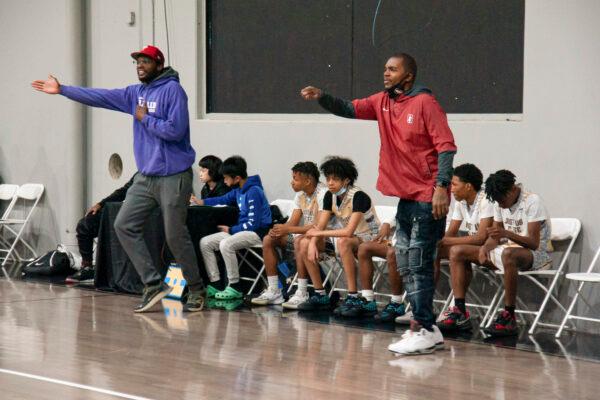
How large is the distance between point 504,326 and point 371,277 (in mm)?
1209

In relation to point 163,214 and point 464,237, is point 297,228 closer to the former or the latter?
point 163,214

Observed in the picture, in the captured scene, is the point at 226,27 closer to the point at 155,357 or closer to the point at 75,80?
the point at 75,80

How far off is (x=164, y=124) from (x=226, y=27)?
8.27 ft

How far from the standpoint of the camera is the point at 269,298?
8.31 meters

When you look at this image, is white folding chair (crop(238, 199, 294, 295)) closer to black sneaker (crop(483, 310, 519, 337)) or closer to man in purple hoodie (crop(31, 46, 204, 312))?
man in purple hoodie (crop(31, 46, 204, 312))

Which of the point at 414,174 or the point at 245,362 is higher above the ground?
the point at 414,174

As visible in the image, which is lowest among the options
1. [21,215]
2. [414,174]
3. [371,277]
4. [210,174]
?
[371,277]

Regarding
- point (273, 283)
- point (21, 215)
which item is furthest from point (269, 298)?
point (21, 215)

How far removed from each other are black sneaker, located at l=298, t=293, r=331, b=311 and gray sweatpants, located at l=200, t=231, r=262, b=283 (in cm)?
71

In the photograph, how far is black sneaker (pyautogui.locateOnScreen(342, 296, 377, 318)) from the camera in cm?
770

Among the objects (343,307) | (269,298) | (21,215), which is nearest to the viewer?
(343,307)

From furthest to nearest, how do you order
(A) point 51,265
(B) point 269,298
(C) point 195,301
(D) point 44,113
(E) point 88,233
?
(D) point 44,113
(A) point 51,265
(E) point 88,233
(B) point 269,298
(C) point 195,301

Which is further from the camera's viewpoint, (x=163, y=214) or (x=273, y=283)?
(x=273, y=283)

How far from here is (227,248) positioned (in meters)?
8.40
